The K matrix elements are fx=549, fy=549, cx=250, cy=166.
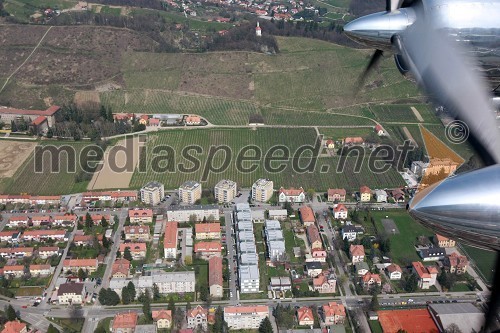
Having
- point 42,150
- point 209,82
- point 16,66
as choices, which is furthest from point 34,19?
point 42,150

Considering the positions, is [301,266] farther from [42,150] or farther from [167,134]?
[42,150]

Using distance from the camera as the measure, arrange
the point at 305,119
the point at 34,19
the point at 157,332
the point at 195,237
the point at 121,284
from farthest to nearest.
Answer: the point at 34,19 < the point at 305,119 < the point at 195,237 < the point at 121,284 < the point at 157,332

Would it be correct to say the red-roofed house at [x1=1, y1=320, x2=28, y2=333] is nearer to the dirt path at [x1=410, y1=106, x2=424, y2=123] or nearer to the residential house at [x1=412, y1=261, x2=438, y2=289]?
the residential house at [x1=412, y1=261, x2=438, y2=289]

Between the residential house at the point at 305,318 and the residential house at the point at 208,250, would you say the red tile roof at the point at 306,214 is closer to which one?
the residential house at the point at 208,250

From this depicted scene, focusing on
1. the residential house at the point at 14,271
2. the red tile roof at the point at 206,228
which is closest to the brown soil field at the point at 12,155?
the residential house at the point at 14,271

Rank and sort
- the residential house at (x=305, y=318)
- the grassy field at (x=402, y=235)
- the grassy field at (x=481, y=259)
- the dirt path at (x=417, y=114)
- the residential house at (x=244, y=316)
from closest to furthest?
the residential house at (x=244, y=316) < the residential house at (x=305, y=318) < the grassy field at (x=481, y=259) < the grassy field at (x=402, y=235) < the dirt path at (x=417, y=114)

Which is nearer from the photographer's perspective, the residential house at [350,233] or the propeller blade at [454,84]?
the propeller blade at [454,84]

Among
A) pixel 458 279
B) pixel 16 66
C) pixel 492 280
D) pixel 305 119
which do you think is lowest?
pixel 16 66

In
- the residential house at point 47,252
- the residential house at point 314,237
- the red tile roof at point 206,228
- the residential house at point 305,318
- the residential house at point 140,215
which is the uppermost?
the residential house at point 305,318
